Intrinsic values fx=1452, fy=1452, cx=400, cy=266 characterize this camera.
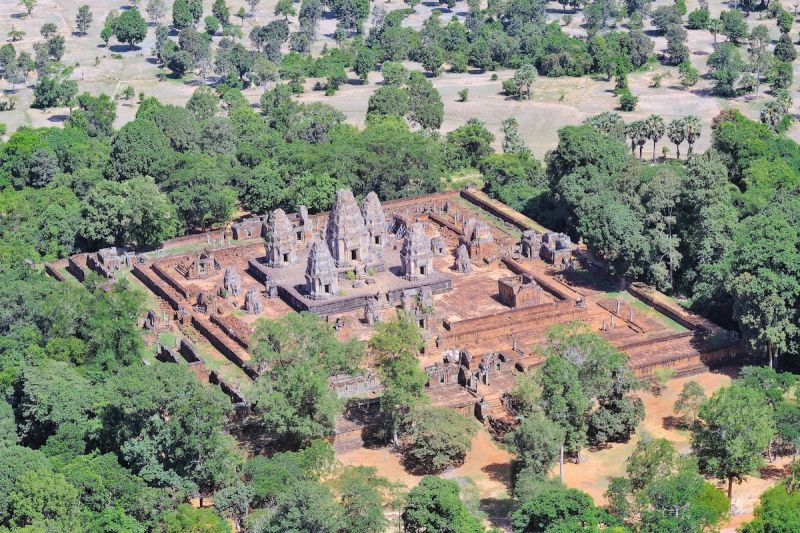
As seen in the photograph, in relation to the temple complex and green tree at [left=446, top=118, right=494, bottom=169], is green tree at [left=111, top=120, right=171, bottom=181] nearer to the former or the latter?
the temple complex

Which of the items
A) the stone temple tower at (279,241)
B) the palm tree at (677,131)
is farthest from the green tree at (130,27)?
the stone temple tower at (279,241)

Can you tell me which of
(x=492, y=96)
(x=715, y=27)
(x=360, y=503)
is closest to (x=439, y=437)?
(x=360, y=503)

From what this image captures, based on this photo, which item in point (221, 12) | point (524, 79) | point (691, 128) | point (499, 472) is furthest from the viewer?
point (221, 12)

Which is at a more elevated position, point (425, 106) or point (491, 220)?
point (425, 106)

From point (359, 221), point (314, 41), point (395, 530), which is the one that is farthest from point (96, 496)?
point (314, 41)

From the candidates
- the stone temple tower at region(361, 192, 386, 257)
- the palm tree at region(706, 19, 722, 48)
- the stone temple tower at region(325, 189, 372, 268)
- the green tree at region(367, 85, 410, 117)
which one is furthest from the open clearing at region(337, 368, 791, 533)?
the palm tree at region(706, 19, 722, 48)

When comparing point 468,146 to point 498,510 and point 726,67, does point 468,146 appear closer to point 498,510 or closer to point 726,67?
point 726,67
